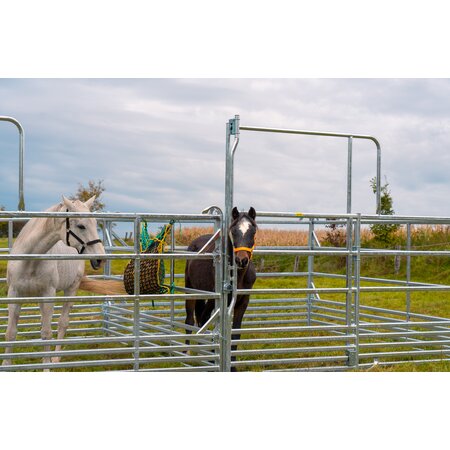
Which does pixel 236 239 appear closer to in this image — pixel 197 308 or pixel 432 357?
pixel 197 308

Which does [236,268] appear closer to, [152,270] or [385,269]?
[152,270]

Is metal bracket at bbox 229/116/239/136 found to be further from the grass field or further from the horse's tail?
the grass field

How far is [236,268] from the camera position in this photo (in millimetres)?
4875

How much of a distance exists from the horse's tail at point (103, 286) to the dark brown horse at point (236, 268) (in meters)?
0.82

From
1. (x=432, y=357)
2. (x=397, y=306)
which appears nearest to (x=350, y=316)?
(x=432, y=357)

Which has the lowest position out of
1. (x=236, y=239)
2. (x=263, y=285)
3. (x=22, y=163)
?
(x=263, y=285)

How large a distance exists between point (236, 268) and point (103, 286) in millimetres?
2424

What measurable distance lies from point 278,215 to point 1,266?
8.99 meters

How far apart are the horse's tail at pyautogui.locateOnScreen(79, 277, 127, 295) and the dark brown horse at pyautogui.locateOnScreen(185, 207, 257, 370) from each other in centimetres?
82

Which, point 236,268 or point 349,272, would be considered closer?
point 236,268

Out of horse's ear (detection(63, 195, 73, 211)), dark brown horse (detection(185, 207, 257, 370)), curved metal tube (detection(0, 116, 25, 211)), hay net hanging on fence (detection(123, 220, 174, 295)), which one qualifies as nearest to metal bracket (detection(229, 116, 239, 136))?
dark brown horse (detection(185, 207, 257, 370))

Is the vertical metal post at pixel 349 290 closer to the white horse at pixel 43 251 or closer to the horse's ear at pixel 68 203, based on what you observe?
the white horse at pixel 43 251

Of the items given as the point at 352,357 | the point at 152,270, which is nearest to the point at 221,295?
the point at 152,270

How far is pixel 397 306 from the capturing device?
35.5ft
